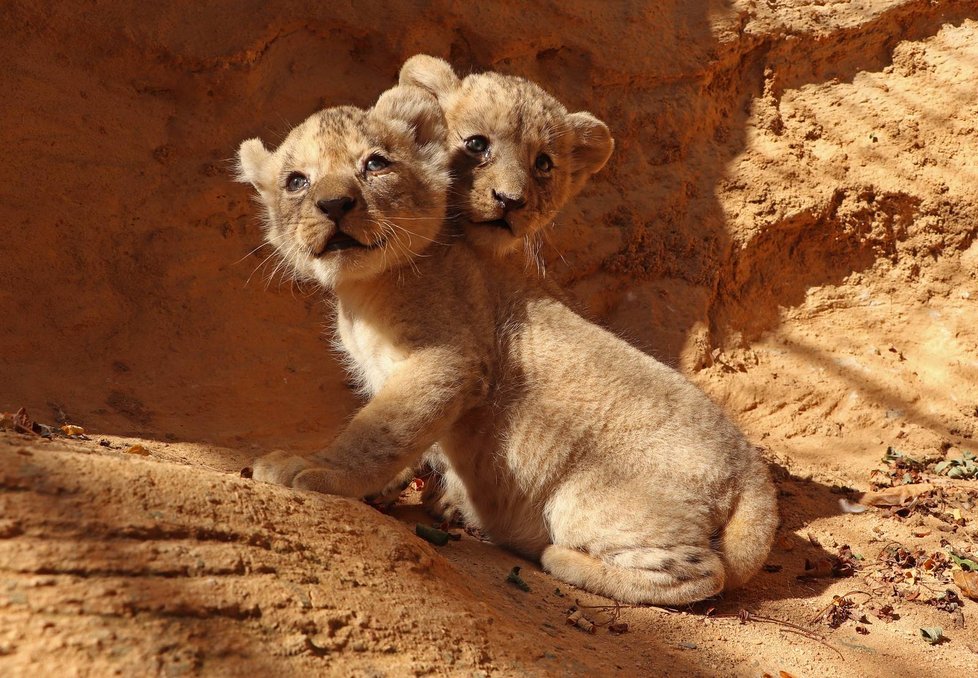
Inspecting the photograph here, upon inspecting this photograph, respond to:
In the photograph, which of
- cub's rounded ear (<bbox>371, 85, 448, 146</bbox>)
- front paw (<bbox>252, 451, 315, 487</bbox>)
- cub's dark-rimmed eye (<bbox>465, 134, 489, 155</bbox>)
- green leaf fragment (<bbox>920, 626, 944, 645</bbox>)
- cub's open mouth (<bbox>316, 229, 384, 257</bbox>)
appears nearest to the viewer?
front paw (<bbox>252, 451, 315, 487</bbox>)

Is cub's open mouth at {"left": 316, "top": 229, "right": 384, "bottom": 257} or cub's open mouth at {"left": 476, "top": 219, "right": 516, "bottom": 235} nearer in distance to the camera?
cub's open mouth at {"left": 316, "top": 229, "right": 384, "bottom": 257}

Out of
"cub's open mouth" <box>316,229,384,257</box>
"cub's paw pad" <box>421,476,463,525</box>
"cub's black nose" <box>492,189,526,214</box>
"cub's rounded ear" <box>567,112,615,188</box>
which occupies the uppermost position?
"cub's rounded ear" <box>567,112,615,188</box>

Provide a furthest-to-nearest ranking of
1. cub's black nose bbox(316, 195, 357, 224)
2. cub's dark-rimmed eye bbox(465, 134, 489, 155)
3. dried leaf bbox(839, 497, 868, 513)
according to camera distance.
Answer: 1. dried leaf bbox(839, 497, 868, 513)
2. cub's dark-rimmed eye bbox(465, 134, 489, 155)
3. cub's black nose bbox(316, 195, 357, 224)

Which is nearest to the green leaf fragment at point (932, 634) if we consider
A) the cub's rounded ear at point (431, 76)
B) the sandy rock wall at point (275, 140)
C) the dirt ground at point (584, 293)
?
the dirt ground at point (584, 293)

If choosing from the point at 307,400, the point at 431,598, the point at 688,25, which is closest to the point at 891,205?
the point at 688,25

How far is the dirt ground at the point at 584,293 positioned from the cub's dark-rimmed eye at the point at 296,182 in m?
1.44

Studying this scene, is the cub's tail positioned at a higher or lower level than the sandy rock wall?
lower

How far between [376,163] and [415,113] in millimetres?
470

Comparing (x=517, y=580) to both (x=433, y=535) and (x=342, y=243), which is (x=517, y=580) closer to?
(x=433, y=535)

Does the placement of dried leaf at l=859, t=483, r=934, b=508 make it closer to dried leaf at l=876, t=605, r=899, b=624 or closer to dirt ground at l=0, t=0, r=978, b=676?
dirt ground at l=0, t=0, r=978, b=676

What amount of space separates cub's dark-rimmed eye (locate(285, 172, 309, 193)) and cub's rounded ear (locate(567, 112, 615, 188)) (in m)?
1.83

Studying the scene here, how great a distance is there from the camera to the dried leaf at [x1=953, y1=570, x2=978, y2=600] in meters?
4.46

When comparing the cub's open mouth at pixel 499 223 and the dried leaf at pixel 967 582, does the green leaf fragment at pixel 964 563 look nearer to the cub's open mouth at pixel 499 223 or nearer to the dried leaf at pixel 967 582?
the dried leaf at pixel 967 582

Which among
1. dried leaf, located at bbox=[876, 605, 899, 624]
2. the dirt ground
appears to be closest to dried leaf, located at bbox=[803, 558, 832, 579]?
the dirt ground
